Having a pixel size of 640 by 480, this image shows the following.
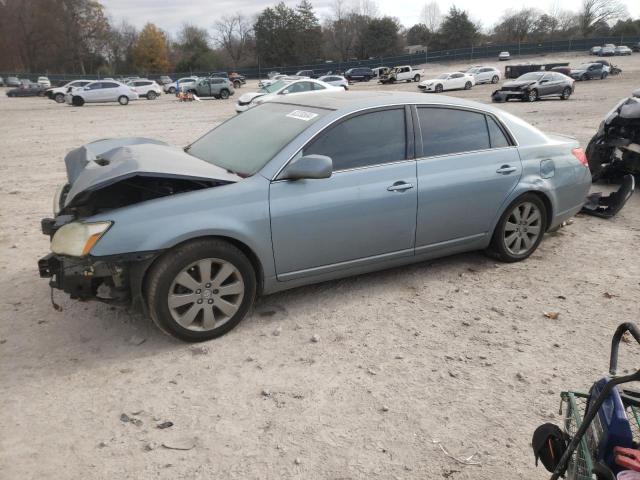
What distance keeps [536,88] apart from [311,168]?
24430 millimetres

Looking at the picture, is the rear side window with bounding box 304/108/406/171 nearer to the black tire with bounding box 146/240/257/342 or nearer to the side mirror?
the side mirror

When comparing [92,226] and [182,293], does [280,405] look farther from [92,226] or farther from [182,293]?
[92,226]

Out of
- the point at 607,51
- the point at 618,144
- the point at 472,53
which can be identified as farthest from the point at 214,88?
the point at 607,51

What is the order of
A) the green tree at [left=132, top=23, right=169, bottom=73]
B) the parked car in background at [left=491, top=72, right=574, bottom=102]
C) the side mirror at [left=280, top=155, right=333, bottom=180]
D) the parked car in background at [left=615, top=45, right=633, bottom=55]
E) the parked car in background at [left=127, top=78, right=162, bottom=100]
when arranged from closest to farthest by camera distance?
the side mirror at [left=280, top=155, right=333, bottom=180], the parked car in background at [left=491, top=72, right=574, bottom=102], the parked car in background at [left=127, top=78, right=162, bottom=100], the parked car in background at [left=615, top=45, right=633, bottom=55], the green tree at [left=132, top=23, right=169, bottom=73]

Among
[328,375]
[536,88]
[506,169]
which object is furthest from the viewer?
[536,88]

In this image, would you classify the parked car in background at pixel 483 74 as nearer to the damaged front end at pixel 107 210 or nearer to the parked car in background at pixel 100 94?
the parked car in background at pixel 100 94

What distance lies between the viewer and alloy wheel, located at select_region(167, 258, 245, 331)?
357cm

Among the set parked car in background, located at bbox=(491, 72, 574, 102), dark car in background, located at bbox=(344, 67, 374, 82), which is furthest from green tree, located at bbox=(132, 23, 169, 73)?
parked car in background, located at bbox=(491, 72, 574, 102)

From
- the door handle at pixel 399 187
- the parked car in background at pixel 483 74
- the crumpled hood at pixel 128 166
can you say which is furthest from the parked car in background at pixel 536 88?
the crumpled hood at pixel 128 166

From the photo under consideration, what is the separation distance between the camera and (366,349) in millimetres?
3662

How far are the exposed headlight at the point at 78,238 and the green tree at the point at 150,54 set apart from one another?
290 feet

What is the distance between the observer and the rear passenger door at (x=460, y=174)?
443 cm

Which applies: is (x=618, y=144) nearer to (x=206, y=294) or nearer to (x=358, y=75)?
(x=206, y=294)

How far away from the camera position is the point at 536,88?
979 inches
